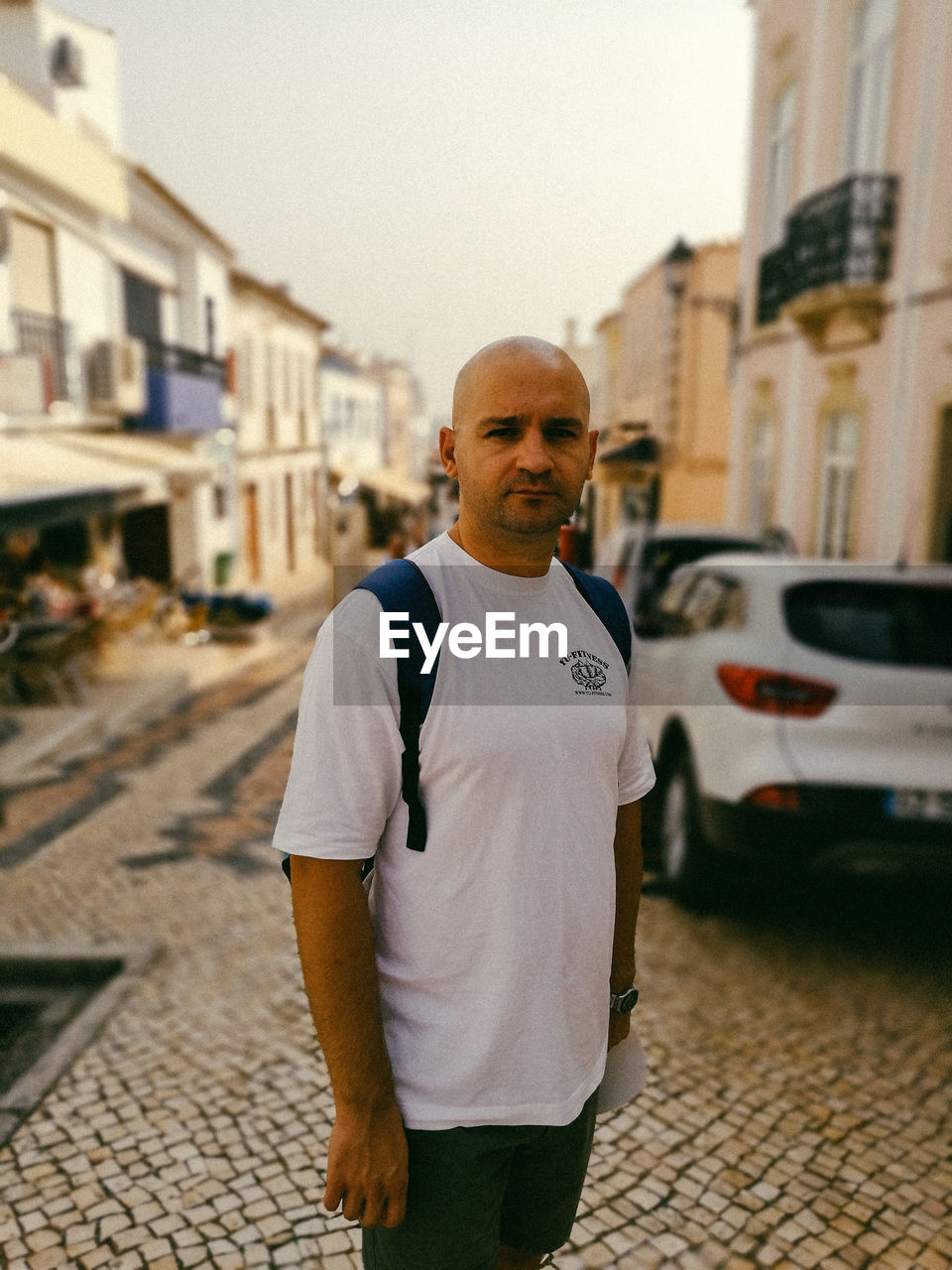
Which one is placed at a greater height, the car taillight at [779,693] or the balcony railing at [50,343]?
the balcony railing at [50,343]

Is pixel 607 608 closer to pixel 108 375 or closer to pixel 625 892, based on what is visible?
pixel 625 892

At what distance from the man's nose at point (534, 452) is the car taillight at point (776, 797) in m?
2.79

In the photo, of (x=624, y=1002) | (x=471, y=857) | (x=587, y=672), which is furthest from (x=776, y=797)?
(x=471, y=857)

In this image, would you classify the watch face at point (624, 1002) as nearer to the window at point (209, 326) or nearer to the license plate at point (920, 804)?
the license plate at point (920, 804)

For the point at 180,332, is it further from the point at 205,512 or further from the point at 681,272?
the point at 681,272

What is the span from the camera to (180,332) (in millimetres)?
19953

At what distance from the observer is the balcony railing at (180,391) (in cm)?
1697

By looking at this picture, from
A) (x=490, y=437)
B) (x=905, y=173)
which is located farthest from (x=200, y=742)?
(x=905, y=173)

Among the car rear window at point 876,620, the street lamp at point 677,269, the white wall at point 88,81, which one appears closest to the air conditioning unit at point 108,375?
the white wall at point 88,81

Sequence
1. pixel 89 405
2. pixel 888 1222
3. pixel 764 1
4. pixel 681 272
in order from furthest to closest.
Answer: pixel 89 405, pixel 764 1, pixel 681 272, pixel 888 1222

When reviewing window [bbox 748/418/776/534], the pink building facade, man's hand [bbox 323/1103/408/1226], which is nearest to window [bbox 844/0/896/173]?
the pink building facade

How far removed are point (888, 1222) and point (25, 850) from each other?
4.85 meters

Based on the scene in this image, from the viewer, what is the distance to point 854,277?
9656mm

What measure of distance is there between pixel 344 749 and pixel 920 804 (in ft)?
10.3
